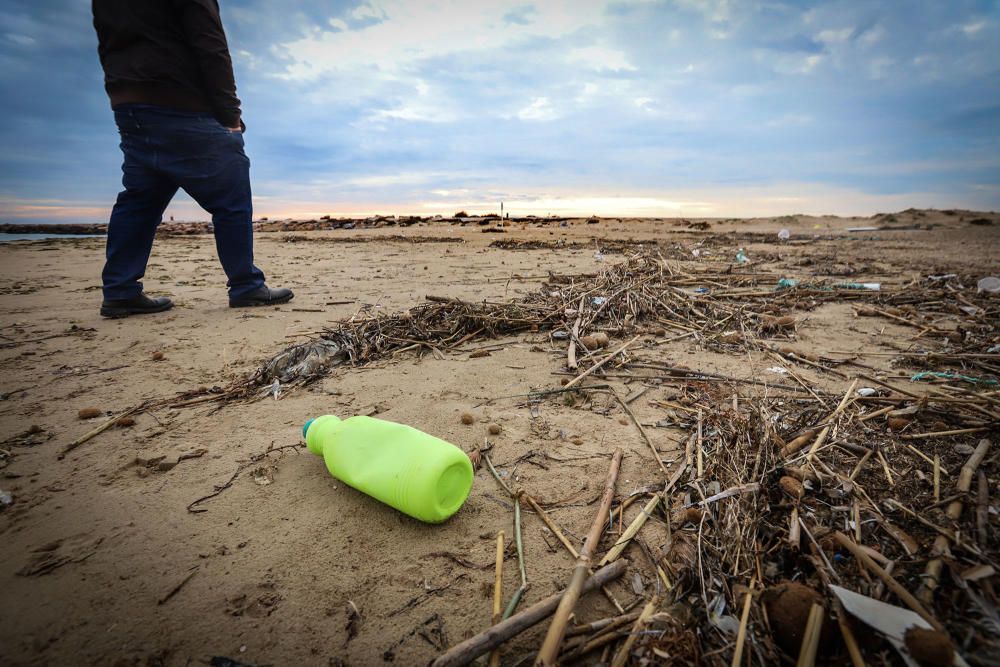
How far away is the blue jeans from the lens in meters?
3.37

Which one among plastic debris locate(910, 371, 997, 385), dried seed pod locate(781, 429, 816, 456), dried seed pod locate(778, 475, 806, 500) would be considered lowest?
dried seed pod locate(778, 475, 806, 500)

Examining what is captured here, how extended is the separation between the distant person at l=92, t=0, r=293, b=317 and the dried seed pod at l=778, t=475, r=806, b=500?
3957mm

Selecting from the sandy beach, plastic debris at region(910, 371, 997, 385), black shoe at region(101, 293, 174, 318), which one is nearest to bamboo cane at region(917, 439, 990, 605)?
the sandy beach

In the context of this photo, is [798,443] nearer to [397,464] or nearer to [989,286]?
[397,464]

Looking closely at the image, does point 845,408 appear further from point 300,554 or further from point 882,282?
point 882,282

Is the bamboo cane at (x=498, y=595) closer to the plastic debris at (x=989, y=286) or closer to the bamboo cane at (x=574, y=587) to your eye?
the bamboo cane at (x=574, y=587)

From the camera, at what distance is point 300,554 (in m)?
1.17

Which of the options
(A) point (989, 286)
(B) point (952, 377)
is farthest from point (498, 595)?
(A) point (989, 286)

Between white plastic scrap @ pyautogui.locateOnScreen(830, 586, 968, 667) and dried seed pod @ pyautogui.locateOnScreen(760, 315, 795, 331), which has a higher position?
dried seed pod @ pyautogui.locateOnScreen(760, 315, 795, 331)

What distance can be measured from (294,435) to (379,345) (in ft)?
3.18

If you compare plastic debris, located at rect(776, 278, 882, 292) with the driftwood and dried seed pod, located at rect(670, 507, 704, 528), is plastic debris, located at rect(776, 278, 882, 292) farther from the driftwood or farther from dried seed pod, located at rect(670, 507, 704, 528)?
the driftwood

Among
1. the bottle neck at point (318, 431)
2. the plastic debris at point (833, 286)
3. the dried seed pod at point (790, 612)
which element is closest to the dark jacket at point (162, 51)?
the bottle neck at point (318, 431)

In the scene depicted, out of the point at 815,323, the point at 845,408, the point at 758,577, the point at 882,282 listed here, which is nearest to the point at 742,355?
the point at 845,408

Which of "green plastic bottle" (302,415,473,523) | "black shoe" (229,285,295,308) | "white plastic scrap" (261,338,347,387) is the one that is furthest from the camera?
"black shoe" (229,285,295,308)
